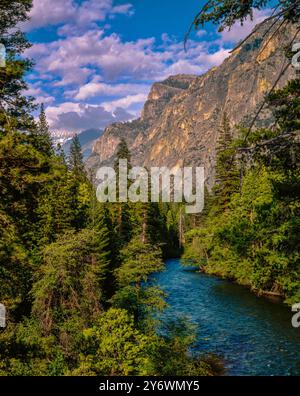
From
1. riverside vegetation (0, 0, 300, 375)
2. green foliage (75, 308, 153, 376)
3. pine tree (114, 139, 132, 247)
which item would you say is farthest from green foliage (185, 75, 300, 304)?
pine tree (114, 139, 132, 247)

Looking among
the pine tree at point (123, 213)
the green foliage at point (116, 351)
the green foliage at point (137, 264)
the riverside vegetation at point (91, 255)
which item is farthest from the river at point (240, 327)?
the pine tree at point (123, 213)

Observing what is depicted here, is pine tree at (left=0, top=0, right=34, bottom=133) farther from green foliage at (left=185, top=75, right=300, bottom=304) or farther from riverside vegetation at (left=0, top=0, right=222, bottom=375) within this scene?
green foliage at (left=185, top=75, right=300, bottom=304)

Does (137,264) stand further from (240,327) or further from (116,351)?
(116,351)

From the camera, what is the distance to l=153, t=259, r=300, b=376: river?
20.5 m

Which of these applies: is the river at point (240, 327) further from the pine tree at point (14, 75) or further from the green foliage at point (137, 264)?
the pine tree at point (14, 75)

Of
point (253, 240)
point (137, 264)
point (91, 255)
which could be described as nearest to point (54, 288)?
point (91, 255)

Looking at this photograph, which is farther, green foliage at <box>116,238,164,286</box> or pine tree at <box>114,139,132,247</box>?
pine tree at <box>114,139,132,247</box>

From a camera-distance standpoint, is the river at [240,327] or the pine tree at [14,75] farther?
the river at [240,327]

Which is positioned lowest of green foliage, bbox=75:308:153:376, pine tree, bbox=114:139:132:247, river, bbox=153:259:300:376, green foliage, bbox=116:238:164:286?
river, bbox=153:259:300:376

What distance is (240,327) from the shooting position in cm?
2697

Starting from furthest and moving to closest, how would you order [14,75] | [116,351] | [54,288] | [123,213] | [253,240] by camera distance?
[123,213], [253,240], [54,288], [116,351], [14,75]

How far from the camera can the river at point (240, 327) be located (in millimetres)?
20516

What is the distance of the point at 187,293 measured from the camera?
39188 millimetres
